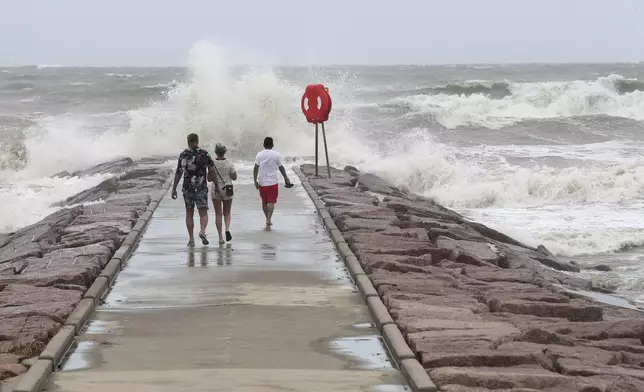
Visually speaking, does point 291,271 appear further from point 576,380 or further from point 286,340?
point 576,380

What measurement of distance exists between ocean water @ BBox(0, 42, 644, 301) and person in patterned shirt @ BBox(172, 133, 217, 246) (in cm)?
546

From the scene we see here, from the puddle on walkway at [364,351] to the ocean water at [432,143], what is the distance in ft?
19.4

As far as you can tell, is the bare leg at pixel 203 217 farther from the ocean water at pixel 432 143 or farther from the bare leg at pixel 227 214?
the ocean water at pixel 432 143

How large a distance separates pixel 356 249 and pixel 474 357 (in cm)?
418

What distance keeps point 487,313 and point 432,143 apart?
21551mm

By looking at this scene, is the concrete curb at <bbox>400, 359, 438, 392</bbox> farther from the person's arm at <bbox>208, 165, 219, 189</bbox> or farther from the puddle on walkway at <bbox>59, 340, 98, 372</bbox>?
the person's arm at <bbox>208, 165, 219, 189</bbox>

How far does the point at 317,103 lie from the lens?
53.7ft

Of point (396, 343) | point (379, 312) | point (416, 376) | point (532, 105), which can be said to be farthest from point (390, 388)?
point (532, 105)

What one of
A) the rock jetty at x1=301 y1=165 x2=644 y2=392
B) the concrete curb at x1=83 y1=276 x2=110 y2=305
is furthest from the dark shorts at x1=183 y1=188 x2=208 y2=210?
the concrete curb at x1=83 y1=276 x2=110 y2=305

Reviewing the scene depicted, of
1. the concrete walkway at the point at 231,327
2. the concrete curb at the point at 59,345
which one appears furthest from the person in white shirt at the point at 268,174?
the concrete curb at the point at 59,345

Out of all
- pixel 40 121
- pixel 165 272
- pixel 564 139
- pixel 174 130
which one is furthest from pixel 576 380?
pixel 40 121

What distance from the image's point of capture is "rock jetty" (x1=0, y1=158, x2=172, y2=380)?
6469mm

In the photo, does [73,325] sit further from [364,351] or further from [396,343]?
[396,343]

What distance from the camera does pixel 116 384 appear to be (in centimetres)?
559
